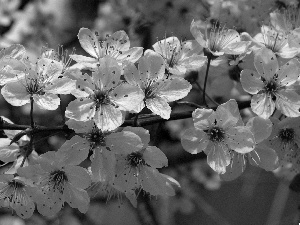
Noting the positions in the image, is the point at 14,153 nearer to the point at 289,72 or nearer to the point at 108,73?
the point at 108,73

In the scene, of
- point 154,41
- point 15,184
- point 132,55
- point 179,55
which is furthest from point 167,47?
point 154,41

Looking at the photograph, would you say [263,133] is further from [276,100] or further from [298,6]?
[298,6]

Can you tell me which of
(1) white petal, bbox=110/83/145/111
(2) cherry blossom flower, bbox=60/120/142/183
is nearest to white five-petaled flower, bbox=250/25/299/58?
(1) white petal, bbox=110/83/145/111

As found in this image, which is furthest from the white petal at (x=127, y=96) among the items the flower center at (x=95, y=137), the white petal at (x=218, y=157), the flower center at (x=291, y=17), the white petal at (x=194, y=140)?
the flower center at (x=291, y=17)

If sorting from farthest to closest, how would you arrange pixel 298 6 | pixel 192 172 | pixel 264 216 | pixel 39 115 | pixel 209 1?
1. pixel 264 216
2. pixel 192 172
3. pixel 39 115
4. pixel 209 1
5. pixel 298 6

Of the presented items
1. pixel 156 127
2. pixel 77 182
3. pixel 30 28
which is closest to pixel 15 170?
pixel 77 182

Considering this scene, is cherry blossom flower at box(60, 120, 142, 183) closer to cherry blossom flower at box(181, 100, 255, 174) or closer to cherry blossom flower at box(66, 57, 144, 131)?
cherry blossom flower at box(66, 57, 144, 131)

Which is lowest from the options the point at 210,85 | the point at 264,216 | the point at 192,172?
the point at 264,216
